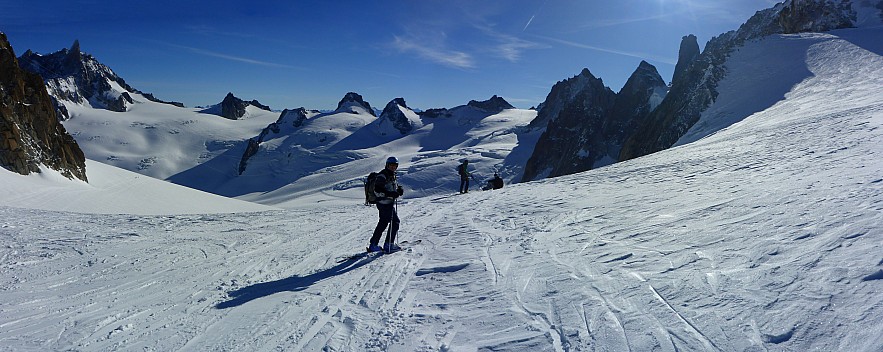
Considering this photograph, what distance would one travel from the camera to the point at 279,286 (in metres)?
6.68

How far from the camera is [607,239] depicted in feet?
24.4

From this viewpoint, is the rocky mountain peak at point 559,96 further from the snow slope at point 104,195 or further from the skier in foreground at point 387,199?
the skier in foreground at point 387,199

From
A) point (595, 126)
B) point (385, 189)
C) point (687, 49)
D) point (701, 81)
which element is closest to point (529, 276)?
point (385, 189)

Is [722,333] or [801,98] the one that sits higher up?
[801,98]

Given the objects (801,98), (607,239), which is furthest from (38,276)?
(801,98)

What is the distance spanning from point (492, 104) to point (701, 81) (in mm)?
137577

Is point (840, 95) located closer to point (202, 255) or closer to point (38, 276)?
point (202, 255)

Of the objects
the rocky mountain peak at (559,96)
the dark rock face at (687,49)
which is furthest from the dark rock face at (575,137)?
the rocky mountain peak at (559,96)

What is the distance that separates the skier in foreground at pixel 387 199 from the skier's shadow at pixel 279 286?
0.83 metres

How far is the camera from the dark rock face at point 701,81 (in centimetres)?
3362

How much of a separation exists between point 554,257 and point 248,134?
16467cm

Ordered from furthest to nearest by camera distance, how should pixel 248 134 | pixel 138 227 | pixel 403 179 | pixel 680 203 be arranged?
1. pixel 248 134
2. pixel 403 179
3. pixel 138 227
4. pixel 680 203

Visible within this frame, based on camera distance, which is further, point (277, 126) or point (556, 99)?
point (277, 126)

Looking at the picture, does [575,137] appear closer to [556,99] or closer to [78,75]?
[556,99]
